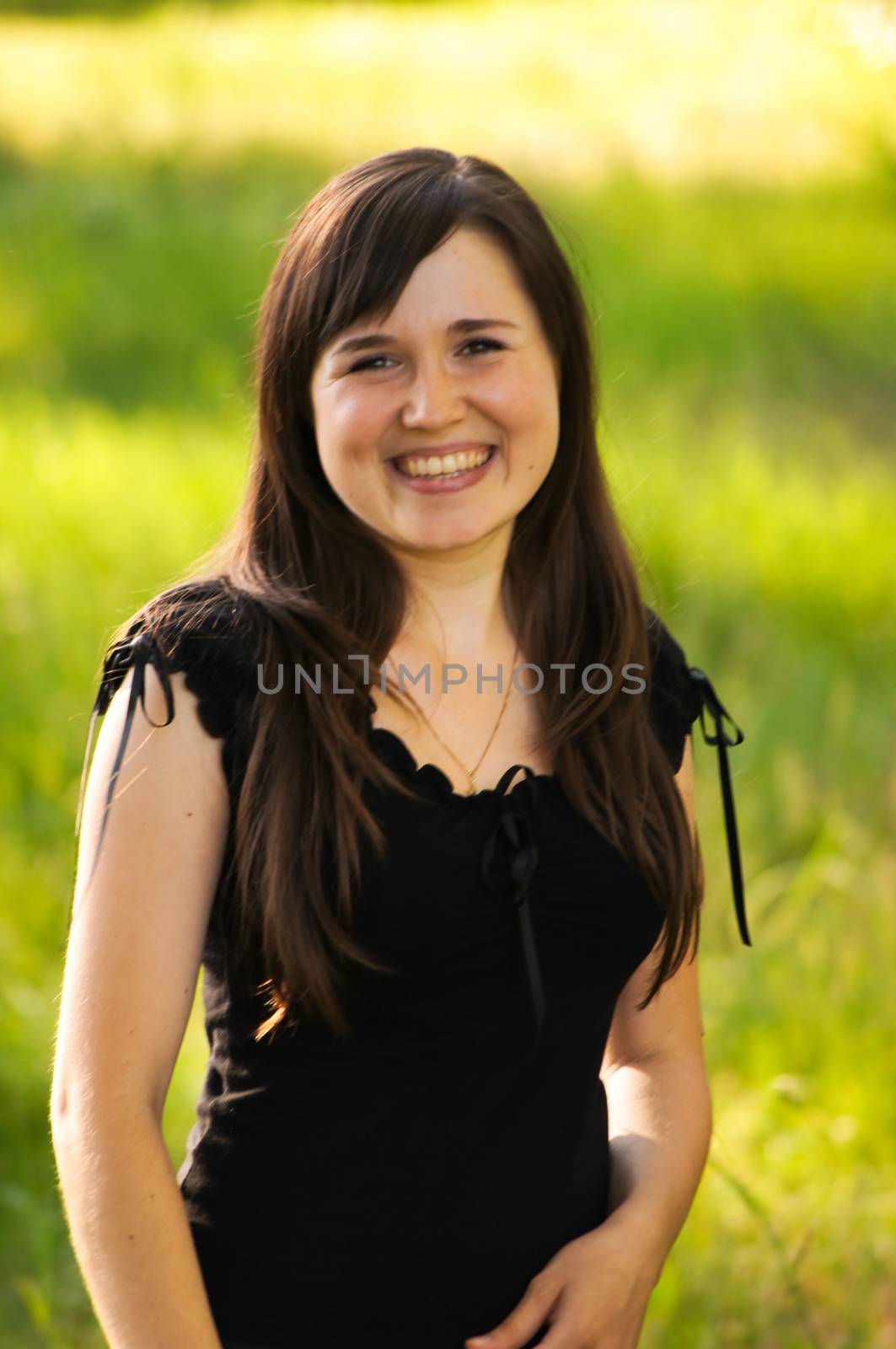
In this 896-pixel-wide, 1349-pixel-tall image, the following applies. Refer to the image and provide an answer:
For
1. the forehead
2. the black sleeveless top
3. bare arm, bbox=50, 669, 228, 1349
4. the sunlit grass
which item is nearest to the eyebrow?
the forehead

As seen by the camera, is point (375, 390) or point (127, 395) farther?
point (127, 395)

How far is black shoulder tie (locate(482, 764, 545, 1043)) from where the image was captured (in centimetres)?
139

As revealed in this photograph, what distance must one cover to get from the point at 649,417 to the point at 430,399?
4461mm

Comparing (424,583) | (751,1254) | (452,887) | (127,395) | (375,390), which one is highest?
(127,395)

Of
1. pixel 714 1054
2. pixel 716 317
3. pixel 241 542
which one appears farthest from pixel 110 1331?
pixel 716 317

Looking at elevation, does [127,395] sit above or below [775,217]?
below

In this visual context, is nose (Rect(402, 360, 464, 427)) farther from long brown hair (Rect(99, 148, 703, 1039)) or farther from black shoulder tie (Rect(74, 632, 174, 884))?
black shoulder tie (Rect(74, 632, 174, 884))

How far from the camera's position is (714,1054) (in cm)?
313

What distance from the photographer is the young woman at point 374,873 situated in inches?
51.9

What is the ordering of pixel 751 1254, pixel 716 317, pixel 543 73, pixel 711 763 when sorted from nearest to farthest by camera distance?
pixel 751 1254, pixel 711 763, pixel 716 317, pixel 543 73

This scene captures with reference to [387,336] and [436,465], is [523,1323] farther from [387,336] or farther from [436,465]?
[387,336]

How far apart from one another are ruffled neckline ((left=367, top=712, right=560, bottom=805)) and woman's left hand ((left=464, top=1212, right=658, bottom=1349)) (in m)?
0.43

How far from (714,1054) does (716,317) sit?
4.18 metres

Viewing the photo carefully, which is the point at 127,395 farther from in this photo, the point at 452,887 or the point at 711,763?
the point at 452,887
